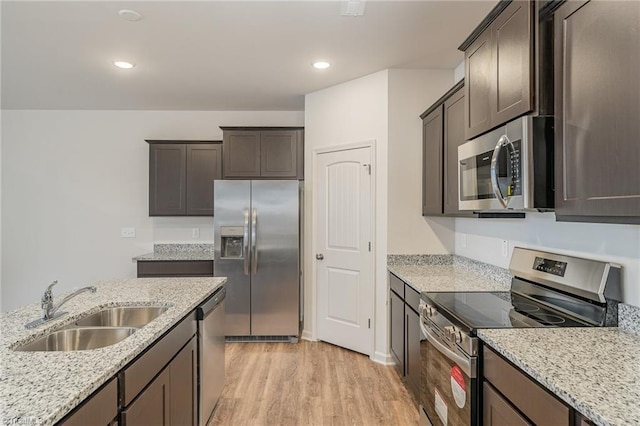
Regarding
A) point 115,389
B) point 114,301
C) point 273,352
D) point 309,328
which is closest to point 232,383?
point 273,352

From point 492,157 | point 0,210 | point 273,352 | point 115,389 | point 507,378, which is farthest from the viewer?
point 0,210

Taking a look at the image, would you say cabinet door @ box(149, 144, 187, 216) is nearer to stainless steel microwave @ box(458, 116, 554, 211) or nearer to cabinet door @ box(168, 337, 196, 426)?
cabinet door @ box(168, 337, 196, 426)

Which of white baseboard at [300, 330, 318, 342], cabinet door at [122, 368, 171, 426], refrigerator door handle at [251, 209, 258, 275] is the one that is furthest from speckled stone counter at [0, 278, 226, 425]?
white baseboard at [300, 330, 318, 342]

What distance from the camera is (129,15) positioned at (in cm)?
234

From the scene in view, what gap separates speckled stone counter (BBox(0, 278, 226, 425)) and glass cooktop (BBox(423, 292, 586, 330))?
4.48ft

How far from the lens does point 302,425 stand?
7.69 feet

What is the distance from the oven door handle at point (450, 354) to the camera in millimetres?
1542

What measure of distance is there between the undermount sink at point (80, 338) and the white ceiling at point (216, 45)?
1952mm

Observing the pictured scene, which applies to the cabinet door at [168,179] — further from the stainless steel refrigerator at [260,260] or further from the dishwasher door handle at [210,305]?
the dishwasher door handle at [210,305]

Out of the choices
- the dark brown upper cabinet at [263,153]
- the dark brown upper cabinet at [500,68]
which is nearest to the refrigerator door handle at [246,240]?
the dark brown upper cabinet at [263,153]

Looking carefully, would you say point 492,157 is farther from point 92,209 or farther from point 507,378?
point 92,209

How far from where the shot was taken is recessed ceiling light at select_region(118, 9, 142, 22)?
2303 millimetres

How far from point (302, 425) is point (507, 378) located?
1534 mm

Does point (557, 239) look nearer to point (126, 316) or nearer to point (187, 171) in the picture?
point (126, 316)
